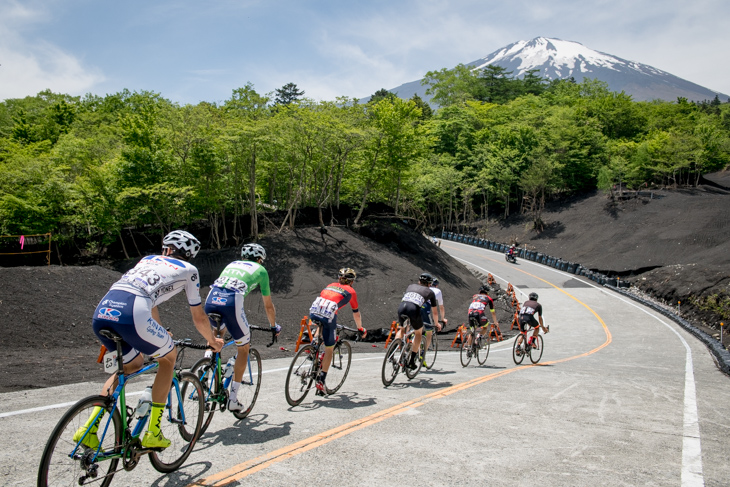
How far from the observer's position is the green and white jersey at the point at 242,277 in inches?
220

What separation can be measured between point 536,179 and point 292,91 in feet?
162

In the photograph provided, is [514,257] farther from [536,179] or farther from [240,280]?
[240,280]

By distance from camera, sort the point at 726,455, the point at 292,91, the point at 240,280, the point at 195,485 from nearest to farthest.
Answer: the point at 195,485 → the point at 726,455 → the point at 240,280 → the point at 292,91

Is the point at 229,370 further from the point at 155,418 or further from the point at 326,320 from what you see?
the point at 326,320

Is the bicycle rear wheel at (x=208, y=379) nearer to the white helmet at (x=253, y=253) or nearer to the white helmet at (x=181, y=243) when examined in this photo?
the white helmet at (x=253, y=253)

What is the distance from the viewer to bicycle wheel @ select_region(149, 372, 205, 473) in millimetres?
4172

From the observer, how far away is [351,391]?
25.8ft

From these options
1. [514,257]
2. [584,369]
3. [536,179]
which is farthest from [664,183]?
[584,369]

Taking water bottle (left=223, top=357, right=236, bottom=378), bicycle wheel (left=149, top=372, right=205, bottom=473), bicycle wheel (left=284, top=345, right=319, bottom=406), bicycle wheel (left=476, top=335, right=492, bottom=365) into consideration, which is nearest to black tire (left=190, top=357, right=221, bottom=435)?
water bottle (left=223, top=357, right=236, bottom=378)

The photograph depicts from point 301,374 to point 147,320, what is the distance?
10.9 feet

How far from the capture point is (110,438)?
3627 mm

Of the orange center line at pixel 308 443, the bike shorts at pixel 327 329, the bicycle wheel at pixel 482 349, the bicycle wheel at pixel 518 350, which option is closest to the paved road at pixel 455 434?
the orange center line at pixel 308 443

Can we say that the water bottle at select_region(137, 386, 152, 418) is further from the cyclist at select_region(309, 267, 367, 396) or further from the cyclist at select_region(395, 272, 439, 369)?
the cyclist at select_region(395, 272, 439, 369)

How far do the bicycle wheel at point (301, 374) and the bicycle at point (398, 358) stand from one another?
5.95ft
